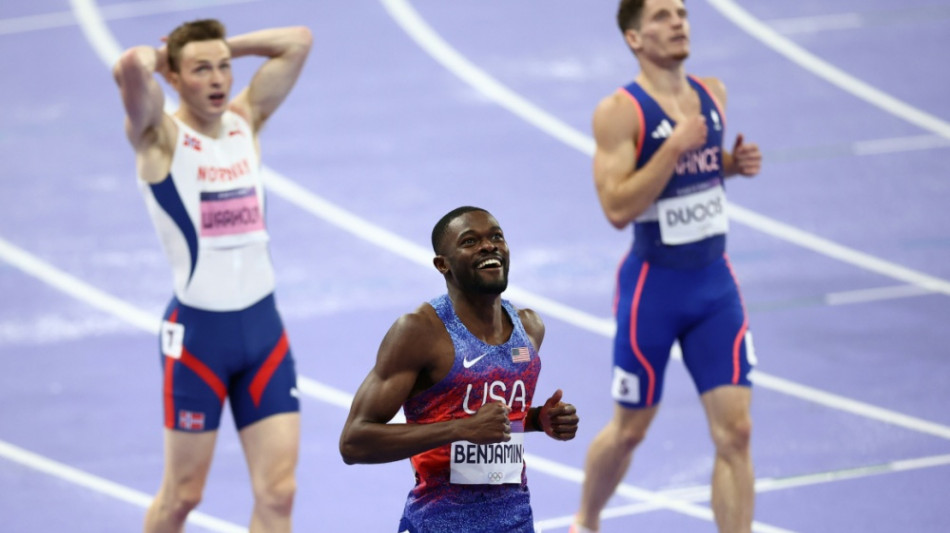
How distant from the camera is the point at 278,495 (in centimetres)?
588

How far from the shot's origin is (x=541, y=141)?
1176 cm

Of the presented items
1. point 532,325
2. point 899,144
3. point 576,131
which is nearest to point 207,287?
point 532,325

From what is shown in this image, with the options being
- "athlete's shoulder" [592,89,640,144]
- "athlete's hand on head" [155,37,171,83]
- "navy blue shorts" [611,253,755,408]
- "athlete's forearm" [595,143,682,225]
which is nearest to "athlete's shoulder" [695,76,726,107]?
"athlete's shoulder" [592,89,640,144]

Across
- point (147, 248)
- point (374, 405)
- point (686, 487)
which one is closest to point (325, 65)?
point (147, 248)

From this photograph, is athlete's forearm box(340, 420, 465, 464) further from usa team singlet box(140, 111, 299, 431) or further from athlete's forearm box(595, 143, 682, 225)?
athlete's forearm box(595, 143, 682, 225)

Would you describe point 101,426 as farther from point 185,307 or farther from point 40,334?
point 185,307

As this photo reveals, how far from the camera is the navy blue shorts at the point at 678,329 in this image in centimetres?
614

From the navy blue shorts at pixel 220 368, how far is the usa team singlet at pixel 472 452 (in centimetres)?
167

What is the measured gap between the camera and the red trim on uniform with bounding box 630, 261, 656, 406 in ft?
20.8

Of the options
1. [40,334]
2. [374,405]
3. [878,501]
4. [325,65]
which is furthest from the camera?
[325,65]

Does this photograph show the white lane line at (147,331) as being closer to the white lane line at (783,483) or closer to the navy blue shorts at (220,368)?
the white lane line at (783,483)

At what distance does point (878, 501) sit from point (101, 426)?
3.91 m

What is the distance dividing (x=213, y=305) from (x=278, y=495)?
2.57ft

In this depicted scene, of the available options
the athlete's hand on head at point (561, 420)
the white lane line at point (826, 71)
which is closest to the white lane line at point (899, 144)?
the white lane line at point (826, 71)
